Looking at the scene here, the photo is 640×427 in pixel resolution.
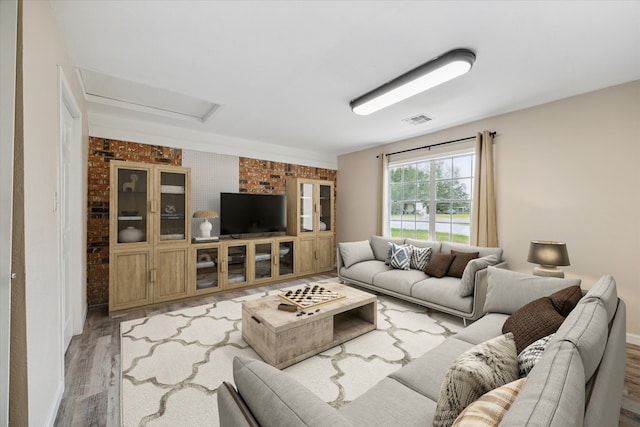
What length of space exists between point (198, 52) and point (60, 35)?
2.85 ft

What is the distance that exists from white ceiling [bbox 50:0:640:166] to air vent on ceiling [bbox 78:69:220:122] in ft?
0.18

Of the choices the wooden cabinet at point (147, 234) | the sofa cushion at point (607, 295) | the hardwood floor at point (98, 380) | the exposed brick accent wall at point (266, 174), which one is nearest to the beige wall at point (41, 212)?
Answer: the hardwood floor at point (98, 380)

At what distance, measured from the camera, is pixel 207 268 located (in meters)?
3.79

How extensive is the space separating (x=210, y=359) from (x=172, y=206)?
2175mm

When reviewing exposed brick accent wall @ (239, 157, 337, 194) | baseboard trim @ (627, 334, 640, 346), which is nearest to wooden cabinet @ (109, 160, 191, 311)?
exposed brick accent wall @ (239, 157, 337, 194)

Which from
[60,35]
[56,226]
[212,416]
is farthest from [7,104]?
[212,416]

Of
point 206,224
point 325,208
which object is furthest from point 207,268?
point 325,208

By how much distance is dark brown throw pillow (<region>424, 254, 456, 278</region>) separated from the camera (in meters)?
3.28

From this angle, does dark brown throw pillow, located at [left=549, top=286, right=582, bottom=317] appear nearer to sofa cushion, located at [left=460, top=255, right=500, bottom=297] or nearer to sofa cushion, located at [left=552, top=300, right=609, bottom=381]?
sofa cushion, located at [left=552, top=300, right=609, bottom=381]

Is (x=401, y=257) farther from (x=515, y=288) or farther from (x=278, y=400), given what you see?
(x=278, y=400)

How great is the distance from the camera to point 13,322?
101cm

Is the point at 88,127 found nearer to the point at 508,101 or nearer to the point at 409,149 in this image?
the point at 409,149

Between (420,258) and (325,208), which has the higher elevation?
(325,208)

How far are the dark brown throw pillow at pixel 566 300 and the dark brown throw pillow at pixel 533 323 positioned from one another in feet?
0.13
